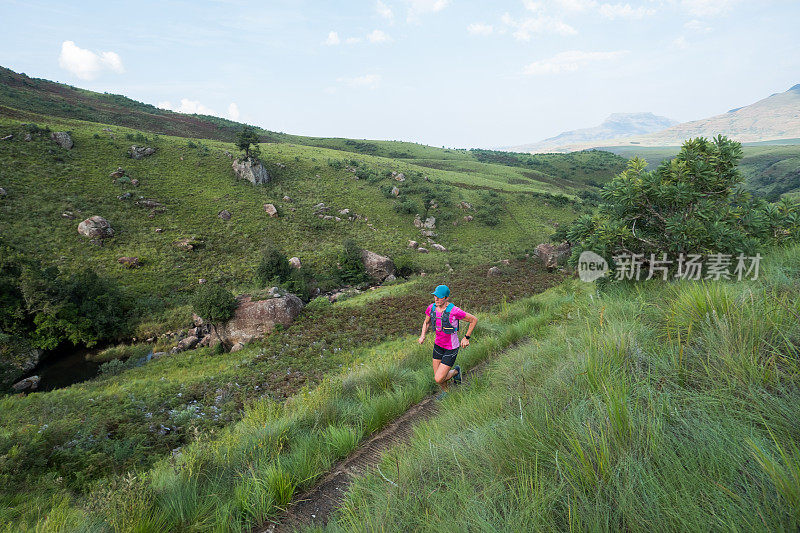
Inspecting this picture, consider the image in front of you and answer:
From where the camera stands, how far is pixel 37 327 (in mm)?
14508

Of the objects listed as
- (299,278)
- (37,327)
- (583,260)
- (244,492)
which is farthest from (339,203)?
(244,492)

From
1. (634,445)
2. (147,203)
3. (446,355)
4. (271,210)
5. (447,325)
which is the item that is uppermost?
(147,203)

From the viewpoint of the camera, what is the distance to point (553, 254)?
26781mm

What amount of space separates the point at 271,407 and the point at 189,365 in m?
11.3

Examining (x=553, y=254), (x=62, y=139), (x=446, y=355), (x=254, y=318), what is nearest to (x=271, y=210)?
(x=254, y=318)

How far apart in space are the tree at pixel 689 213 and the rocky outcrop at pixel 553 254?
66.7 ft

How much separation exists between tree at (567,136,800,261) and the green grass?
7.91 feet

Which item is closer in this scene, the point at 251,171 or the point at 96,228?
the point at 96,228

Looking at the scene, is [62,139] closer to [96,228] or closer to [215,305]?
[96,228]

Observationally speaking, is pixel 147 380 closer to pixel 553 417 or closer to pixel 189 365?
pixel 189 365

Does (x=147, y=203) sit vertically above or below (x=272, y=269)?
above

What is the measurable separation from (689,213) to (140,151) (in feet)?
161

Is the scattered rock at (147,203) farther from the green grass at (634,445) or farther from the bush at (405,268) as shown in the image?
the green grass at (634,445)

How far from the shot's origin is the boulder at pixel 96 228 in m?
22.6
